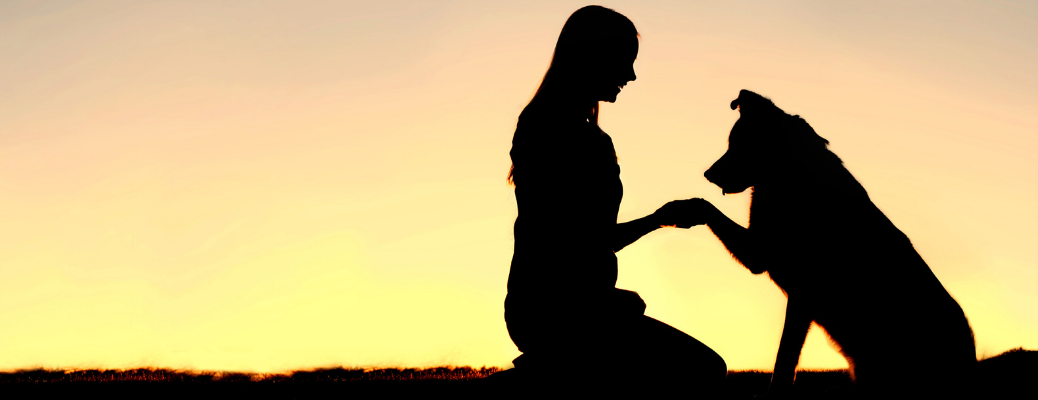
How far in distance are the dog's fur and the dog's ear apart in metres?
0.29

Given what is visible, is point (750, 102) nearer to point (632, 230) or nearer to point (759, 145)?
point (759, 145)

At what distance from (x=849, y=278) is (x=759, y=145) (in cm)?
103

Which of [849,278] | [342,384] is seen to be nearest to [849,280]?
[849,278]

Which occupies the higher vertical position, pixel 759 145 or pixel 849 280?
pixel 759 145

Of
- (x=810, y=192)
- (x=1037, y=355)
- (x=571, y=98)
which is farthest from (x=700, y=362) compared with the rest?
(x=1037, y=355)

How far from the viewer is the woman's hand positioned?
8.24ft

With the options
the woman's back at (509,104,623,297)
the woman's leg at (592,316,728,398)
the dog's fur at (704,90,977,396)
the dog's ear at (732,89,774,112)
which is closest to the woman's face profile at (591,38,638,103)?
the woman's back at (509,104,623,297)

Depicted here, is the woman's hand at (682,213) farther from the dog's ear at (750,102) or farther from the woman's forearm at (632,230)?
the dog's ear at (750,102)

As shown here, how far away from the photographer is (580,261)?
235 cm

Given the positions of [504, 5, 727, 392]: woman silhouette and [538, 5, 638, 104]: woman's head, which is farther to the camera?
[538, 5, 638, 104]: woman's head

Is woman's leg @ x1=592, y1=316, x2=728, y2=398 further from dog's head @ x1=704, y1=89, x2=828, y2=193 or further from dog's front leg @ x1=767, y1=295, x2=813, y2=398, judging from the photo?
dog's head @ x1=704, y1=89, x2=828, y2=193

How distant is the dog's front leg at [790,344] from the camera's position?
3.70 meters

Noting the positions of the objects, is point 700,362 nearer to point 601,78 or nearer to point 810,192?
point 601,78

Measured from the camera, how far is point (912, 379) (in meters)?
3.61
